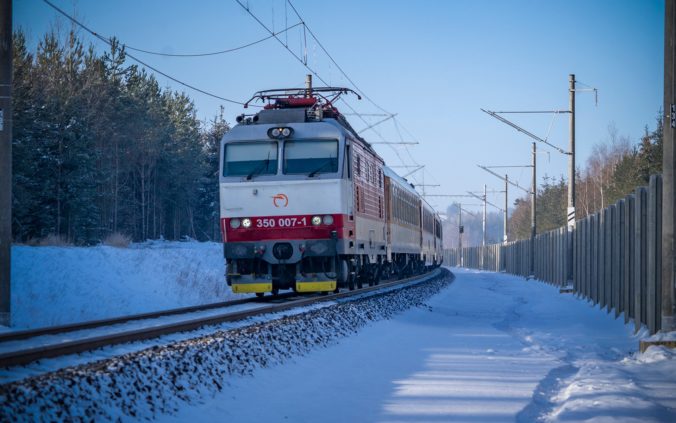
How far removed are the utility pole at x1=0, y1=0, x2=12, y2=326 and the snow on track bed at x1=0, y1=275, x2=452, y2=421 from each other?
472 cm

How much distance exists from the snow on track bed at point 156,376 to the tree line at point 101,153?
26.8m

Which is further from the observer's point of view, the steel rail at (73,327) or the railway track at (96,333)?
the steel rail at (73,327)

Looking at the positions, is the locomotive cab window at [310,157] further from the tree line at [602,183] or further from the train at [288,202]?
the tree line at [602,183]

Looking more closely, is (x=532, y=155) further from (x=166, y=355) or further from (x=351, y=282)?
(x=166, y=355)

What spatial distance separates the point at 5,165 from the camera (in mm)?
12312

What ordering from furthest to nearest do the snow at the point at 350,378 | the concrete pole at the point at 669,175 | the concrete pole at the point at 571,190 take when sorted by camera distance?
the concrete pole at the point at 571,190, the concrete pole at the point at 669,175, the snow at the point at 350,378

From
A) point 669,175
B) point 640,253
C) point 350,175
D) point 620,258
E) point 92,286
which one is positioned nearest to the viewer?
point 669,175

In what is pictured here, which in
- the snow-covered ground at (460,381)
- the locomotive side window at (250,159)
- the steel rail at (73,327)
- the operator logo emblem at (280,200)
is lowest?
the snow-covered ground at (460,381)

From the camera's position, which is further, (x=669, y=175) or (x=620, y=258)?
(x=620, y=258)

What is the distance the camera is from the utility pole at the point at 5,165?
479 inches

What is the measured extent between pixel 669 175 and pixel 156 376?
24.0 feet

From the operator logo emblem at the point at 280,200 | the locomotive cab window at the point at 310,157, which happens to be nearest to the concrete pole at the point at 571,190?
the locomotive cab window at the point at 310,157

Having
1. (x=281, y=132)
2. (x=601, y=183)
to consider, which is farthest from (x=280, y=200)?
(x=601, y=183)

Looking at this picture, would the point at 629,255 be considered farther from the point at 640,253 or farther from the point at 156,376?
the point at 156,376
